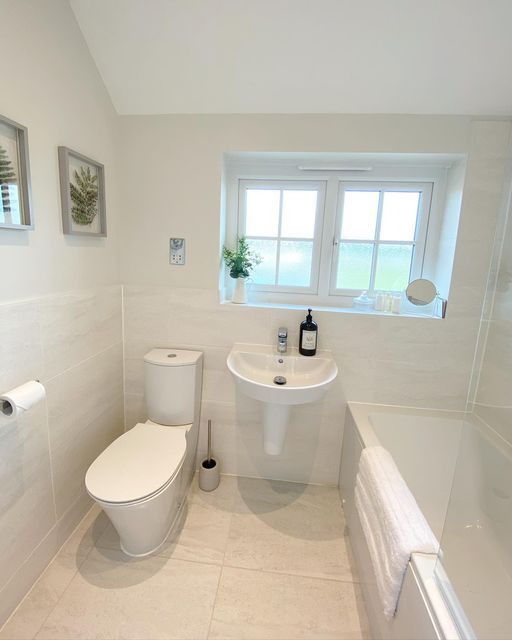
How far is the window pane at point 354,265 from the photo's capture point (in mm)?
1933

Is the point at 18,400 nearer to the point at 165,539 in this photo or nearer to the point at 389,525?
the point at 165,539

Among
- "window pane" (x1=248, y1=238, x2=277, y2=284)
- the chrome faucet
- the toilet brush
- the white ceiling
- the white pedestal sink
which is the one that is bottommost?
the toilet brush

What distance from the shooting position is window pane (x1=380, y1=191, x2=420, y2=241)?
1867 millimetres

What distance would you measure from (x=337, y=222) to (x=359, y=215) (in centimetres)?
14

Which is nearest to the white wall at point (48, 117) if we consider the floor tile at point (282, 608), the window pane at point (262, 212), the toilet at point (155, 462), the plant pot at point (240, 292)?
the toilet at point (155, 462)

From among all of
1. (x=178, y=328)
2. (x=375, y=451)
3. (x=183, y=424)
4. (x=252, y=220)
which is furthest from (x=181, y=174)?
(x=375, y=451)

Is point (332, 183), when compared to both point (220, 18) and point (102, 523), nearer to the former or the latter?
point (220, 18)

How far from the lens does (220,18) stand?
131 centimetres

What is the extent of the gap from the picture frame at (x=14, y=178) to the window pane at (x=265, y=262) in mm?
1172

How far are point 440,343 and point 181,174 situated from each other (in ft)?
5.58

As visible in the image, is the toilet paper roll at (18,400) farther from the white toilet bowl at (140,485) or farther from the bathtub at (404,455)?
the bathtub at (404,455)

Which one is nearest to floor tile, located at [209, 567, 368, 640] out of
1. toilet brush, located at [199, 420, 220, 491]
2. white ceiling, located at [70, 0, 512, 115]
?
toilet brush, located at [199, 420, 220, 491]

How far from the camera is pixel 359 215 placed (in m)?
1.90

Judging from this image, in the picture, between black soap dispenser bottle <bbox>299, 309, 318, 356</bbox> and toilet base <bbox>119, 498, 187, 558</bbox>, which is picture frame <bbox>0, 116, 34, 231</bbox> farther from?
toilet base <bbox>119, 498, 187, 558</bbox>
